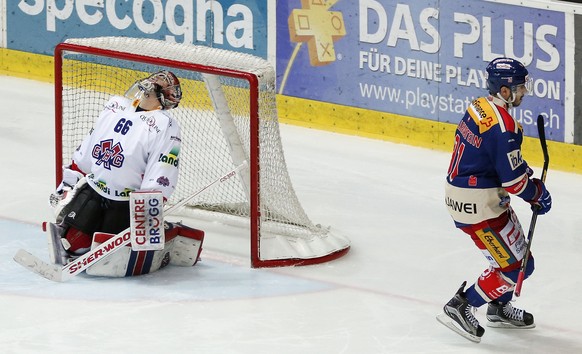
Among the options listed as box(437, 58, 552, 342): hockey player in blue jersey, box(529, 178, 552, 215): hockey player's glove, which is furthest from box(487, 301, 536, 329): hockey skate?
box(529, 178, 552, 215): hockey player's glove

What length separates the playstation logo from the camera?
30.9ft

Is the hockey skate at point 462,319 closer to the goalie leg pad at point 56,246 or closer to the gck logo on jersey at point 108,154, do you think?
the gck logo on jersey at point 108,154

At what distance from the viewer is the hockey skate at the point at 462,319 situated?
6.02m

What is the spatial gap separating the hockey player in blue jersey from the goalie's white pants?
142cm

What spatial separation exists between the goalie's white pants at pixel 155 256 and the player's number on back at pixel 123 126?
0.46m

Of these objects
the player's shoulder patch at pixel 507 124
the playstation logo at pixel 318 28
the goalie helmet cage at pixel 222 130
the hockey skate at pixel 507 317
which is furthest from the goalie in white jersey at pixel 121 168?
the playstation logo at pixel 318 28

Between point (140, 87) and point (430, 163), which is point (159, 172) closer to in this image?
point (140, 87)

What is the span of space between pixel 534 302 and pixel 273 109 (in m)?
1.49

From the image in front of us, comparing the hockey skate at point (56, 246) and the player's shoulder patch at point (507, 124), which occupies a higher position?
the player's shoulder patch at point (507, 124)

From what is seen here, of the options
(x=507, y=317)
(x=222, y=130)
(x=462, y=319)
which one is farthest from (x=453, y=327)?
(x=222, y=130)

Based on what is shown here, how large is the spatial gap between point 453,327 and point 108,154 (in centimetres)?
174

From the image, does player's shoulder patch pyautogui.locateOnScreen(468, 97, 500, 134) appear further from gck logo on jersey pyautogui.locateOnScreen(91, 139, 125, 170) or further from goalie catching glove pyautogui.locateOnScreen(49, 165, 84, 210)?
goalie catching glove pyautogui.locateOnScreen(49, 165, 84, 210)

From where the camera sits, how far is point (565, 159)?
874 centimetres

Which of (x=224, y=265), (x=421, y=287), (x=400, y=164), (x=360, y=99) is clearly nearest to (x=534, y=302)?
(x=421, y=287)
